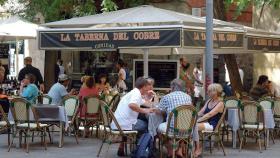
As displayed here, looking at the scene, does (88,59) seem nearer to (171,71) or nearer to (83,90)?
(171,71)

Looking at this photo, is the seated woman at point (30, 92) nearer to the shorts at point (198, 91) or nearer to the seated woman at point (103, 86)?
the seated woman at point (103, 86)

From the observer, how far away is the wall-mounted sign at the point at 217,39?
12328 mm

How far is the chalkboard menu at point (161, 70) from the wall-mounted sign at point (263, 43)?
3161 millimetres

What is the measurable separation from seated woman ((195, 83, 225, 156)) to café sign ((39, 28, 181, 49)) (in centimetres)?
110

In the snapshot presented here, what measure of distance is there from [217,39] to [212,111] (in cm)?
215

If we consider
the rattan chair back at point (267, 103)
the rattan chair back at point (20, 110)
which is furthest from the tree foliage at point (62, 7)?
the rattan chair back at point (20, 110)

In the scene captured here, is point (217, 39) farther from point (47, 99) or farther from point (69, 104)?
point (47, 99)

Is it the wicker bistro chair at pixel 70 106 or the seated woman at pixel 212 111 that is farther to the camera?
the wicker bistro chair at pixel 70 106

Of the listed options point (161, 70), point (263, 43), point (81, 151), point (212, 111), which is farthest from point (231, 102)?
point (161, 70)

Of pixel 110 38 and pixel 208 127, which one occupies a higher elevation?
pixel 110 38

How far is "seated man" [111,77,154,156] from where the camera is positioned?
1133 cm

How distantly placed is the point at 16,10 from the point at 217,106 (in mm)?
13162

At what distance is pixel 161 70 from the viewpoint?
59.5 ft

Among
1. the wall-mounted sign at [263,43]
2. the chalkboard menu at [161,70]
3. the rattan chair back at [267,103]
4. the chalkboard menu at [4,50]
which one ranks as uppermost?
the chalkboard menu at [4,50]
